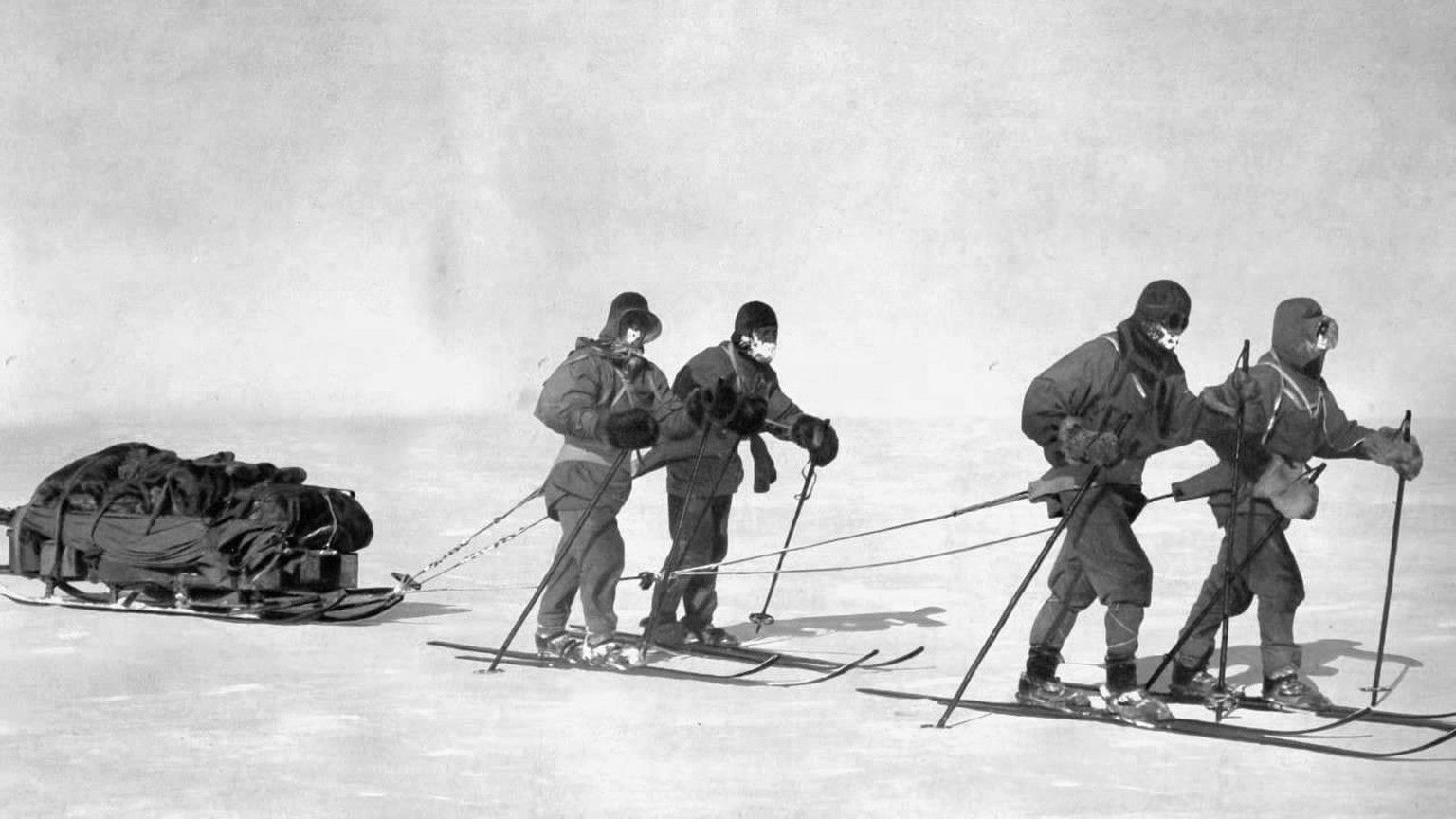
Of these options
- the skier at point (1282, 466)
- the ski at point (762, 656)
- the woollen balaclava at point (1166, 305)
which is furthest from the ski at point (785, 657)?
the woollen balaclava at point (1166, 305)

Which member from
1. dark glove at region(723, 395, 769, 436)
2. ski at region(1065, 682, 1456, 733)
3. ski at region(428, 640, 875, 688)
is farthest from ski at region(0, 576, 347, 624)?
ski at region(1065, 682, 1456, 733)

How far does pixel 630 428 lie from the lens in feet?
25.2

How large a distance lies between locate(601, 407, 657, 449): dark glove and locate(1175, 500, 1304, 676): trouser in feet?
6.60

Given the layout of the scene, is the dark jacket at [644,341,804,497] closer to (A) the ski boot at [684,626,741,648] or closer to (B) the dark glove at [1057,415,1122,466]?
(A) the ski boot at [684,626,741,648]

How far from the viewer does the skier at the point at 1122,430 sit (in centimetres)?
687

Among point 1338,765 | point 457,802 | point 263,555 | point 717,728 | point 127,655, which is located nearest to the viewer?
point 457,802

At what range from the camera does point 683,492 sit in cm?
855

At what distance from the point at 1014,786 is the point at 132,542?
465 cm

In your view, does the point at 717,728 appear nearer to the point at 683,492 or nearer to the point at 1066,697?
the point at 1066,697

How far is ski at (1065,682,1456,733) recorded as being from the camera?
6910 millimetres

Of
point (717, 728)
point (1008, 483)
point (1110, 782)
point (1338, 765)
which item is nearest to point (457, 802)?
point (717, 728)

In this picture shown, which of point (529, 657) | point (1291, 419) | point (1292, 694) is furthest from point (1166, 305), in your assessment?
point (529, 657)

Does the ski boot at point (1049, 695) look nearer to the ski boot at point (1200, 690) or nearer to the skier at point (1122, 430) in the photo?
the skier at point (1122, 430)

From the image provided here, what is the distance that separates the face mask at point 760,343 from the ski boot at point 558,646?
1297 millimetres
